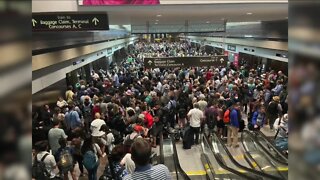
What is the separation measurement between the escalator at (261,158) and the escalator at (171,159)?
216cm

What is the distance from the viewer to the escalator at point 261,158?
8.03m

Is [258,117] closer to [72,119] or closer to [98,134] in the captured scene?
[98,134]

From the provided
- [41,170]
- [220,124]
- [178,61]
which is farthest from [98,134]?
[178,61]

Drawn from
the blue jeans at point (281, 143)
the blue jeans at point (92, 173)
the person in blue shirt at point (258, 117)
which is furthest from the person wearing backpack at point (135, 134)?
the person in blue shirt at point (258, 117)

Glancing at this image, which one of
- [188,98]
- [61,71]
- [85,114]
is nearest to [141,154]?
[85,114]

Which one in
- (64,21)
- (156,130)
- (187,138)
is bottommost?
(187,138)

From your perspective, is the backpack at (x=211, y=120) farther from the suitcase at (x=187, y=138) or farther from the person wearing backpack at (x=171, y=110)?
the person wearing backpack at (x=171, y=110)

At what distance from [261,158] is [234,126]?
5.73ft

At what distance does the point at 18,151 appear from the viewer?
71 centimetres

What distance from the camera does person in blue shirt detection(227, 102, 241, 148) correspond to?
36.9 ft

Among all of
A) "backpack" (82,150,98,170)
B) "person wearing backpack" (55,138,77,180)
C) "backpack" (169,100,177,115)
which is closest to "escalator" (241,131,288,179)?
"backpack" (169,100,177,115)

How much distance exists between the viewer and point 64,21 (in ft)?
24.1

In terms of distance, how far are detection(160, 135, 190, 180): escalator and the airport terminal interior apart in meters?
0.03

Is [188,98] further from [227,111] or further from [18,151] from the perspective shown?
[18,151]
